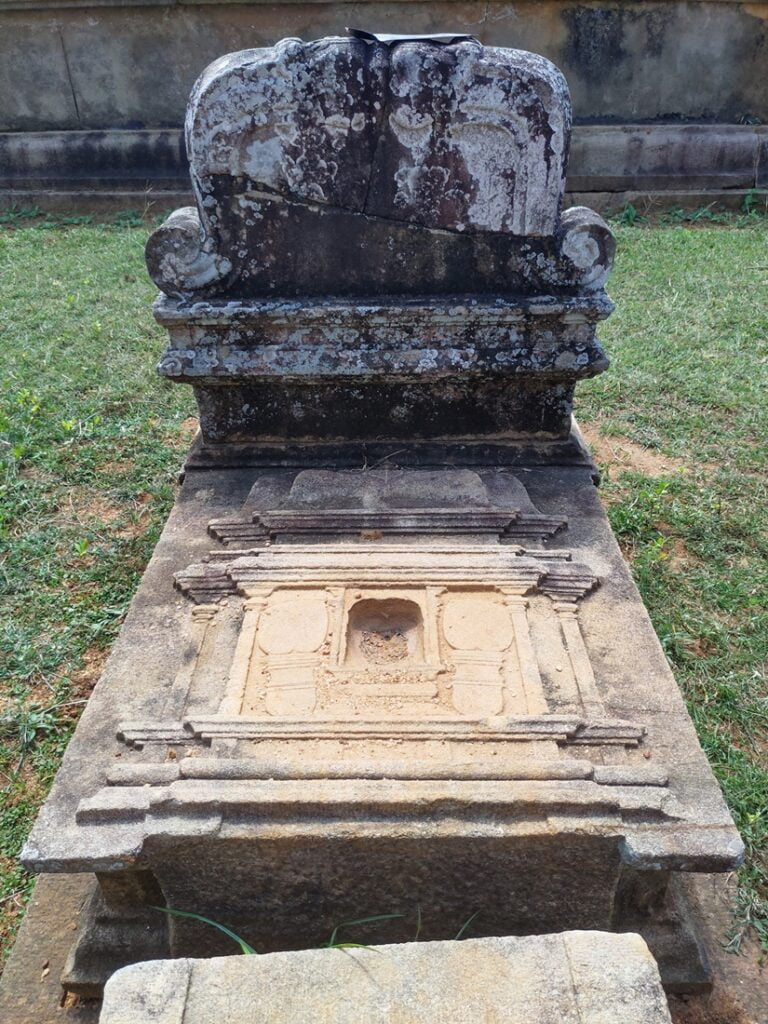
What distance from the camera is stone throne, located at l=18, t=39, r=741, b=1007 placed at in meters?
1.80

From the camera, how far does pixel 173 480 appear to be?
414 centimetres

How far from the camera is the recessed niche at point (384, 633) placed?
2.30m

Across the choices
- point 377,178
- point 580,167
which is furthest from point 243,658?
point 580,167

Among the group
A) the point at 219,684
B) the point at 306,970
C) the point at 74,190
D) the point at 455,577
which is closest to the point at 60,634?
the point at 219,684

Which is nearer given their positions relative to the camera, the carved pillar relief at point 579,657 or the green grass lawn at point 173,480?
the carved pillar relief at point 579,657

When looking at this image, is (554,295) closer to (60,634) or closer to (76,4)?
(60,634)

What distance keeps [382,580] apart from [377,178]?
139cm

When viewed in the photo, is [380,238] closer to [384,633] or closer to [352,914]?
[384,633]

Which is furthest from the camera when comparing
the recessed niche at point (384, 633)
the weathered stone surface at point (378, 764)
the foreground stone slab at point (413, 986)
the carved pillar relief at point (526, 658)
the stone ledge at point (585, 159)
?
the stone ledge at point (585, 159)

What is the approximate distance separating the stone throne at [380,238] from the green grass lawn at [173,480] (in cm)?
100

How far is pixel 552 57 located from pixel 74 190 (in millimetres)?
5044

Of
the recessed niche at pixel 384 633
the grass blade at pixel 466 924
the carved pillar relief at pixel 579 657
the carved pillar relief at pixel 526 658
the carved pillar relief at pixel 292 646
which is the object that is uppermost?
the carved pillar relief at pixel 292 646

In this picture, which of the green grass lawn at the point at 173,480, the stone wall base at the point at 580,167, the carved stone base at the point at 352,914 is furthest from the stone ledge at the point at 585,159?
the carved stone base at the point at 352,914

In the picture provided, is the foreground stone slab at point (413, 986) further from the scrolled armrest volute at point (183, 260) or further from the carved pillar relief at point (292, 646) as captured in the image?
the scrolled armrest volute at point (183, 260)
